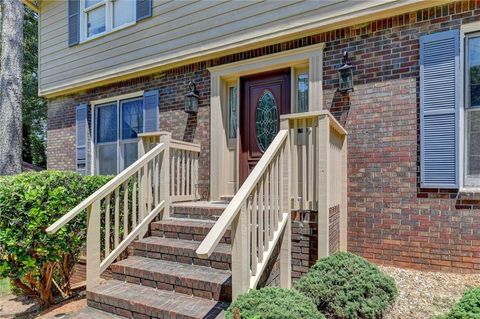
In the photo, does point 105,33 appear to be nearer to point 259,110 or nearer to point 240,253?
point 259,110

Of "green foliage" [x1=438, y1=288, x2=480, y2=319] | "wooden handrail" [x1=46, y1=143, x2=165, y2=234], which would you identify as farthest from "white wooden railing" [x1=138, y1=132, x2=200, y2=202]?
"green foliage" [x1=438, y1=288, x2=480, y2=319]

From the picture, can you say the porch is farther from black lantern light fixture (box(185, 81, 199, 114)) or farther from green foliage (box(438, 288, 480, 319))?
black lantern light fixture (box(185, 81, 199, 114))

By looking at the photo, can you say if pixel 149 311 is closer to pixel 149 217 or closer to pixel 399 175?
pixel 149 217

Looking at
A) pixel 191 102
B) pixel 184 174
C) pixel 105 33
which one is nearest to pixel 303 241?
pixel 184 174

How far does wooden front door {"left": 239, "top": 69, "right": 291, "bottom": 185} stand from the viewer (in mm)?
5051

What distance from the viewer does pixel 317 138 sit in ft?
11.2

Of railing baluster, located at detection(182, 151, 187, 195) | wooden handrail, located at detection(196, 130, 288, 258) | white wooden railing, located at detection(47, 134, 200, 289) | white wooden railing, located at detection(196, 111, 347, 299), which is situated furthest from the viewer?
railing baluster, located at detection(182, 151, 187, 195)

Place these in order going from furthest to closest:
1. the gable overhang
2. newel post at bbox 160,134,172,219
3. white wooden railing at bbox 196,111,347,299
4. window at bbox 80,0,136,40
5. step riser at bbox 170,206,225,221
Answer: the gable overhang < window at bbox 80,0,136,40 < newel post at bbox 160,134,172,219 < step riser at bbox 170,206,225,221 < white wooden railing at bbox 196,111,347,299

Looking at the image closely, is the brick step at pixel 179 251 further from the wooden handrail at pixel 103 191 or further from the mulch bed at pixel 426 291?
the mulch bed at pixel 426 291

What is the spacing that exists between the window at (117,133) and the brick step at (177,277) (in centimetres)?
333

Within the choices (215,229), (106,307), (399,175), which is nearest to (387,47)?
(399,175)


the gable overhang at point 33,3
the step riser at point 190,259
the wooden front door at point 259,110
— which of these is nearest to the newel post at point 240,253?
the step riser at point 190,259

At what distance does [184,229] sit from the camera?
3.98 meters

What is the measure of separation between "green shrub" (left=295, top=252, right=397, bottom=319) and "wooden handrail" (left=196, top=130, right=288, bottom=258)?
1.03 meters
